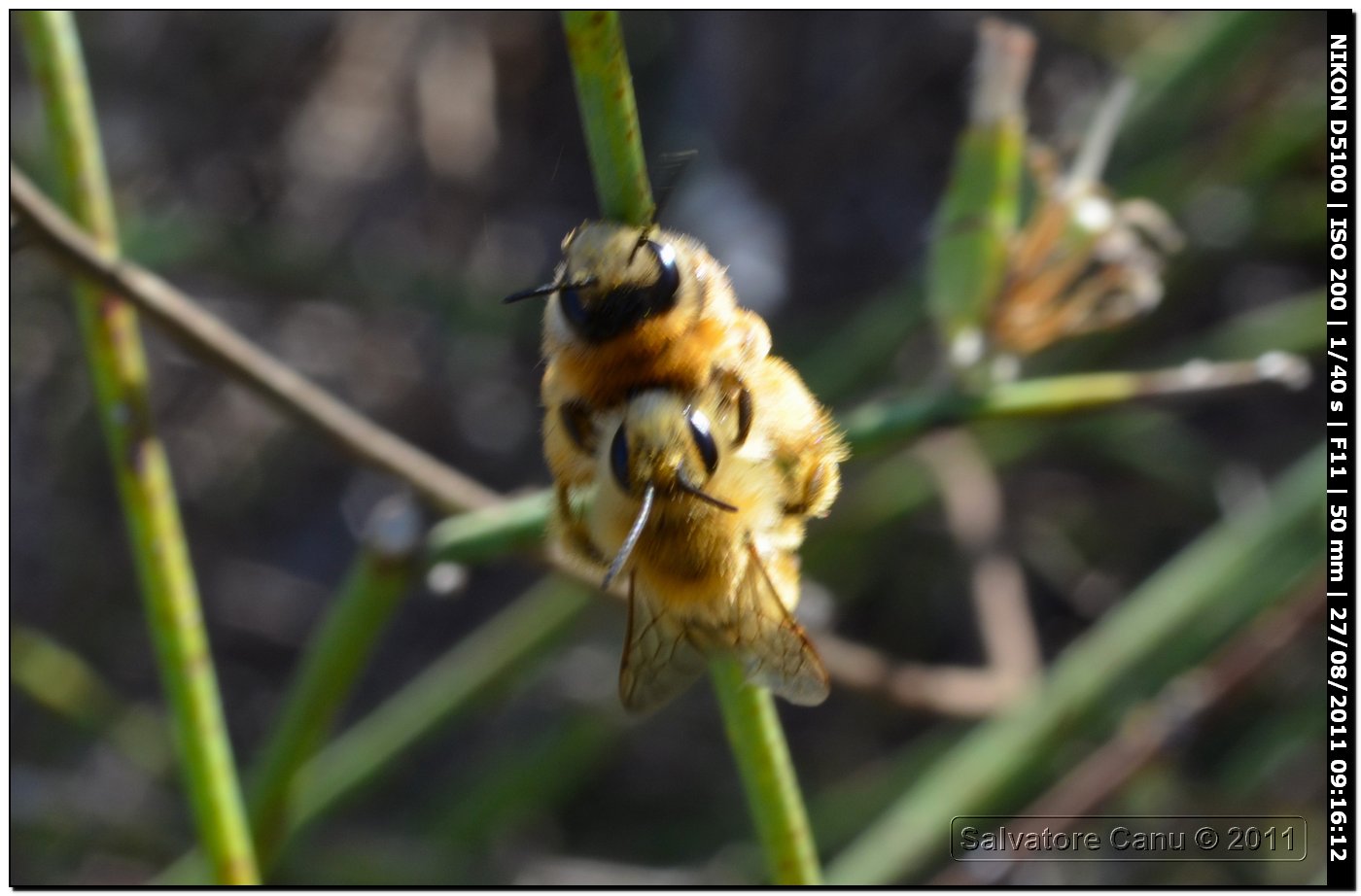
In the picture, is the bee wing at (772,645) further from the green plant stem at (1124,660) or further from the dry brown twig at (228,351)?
the green plant stem at (1124,660)

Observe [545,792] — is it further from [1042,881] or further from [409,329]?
[409,329]

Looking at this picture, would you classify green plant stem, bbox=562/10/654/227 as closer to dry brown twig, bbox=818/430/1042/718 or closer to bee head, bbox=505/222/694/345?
bee head, bbox=505/222/694/345

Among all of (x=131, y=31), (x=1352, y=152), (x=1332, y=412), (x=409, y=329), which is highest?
(x=131, y=31)

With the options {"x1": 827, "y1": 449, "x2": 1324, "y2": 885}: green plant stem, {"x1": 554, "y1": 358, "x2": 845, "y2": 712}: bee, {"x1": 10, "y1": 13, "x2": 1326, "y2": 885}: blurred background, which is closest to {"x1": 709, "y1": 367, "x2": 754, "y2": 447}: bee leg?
{"x1": 554, "y1": 358, "x2": 845, "y2": 712}: bee

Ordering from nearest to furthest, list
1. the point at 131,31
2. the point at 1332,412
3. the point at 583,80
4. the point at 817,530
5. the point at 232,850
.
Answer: the point at 583,80, the point at 232,850, the point at 1332,412, the point at 817,530, the point at 131,31

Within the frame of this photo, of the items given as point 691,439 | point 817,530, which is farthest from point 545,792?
point 691,439

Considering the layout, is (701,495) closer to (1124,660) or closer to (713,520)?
(713,520)

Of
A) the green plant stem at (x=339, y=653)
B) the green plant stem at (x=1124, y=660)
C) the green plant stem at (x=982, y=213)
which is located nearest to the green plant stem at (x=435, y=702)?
the green plant stem at (x=339, y=653)
